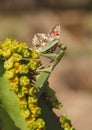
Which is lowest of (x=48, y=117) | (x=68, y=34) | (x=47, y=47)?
(x=68, y=34)

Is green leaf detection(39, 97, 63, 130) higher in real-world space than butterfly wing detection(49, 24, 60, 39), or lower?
lower

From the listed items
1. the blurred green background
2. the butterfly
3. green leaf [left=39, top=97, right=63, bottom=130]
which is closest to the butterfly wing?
the butterfly

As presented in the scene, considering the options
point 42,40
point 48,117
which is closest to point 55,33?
point 42,40

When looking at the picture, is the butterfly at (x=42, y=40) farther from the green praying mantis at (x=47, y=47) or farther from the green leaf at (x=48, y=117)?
the green leaf at (x=48, y=117)

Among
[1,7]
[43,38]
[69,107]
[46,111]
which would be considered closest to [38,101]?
[46,111]

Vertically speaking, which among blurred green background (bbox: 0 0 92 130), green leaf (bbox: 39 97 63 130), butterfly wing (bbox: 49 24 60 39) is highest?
butterfly wing (bbox: 49 24 60 39)

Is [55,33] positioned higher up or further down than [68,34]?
higher up

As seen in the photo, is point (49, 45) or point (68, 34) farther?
point (68, 34)

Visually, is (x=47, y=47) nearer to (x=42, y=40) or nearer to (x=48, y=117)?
(x=42, y=40)

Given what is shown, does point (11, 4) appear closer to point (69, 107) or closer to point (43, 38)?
point (69, 107)

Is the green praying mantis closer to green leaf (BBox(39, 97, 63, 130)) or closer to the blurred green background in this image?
→ green leaf (BBox(39, 97, 63, 130))
